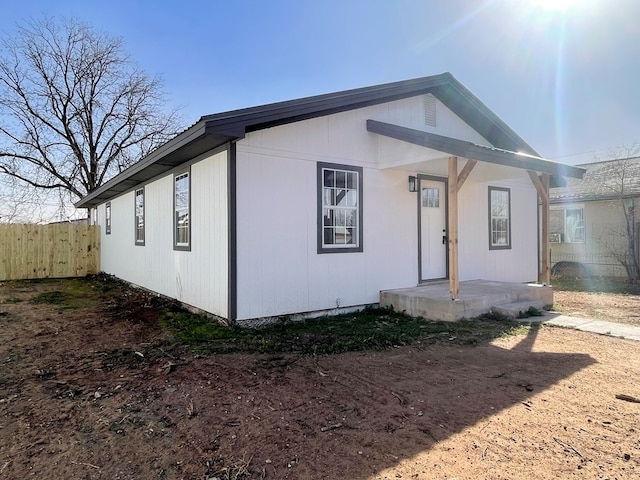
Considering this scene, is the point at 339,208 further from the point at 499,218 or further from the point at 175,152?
the point at 499,218

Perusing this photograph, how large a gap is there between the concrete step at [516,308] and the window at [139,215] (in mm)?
8191

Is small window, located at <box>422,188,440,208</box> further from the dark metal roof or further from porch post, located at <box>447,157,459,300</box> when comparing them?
porch post, located at <box>447,157,459,300</box>

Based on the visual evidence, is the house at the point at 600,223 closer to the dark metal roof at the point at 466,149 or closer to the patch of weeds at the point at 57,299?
the dark metal roof at the point at 466,149

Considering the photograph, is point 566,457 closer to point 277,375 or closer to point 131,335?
point 277,375

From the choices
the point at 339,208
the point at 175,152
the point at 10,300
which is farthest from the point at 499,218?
the point at 10,300

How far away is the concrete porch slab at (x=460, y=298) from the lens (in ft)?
20.2

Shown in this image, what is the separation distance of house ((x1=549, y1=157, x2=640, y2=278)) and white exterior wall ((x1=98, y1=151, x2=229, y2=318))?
11.0 metres

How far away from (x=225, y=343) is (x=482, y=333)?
344 cm

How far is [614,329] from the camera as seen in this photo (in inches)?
226

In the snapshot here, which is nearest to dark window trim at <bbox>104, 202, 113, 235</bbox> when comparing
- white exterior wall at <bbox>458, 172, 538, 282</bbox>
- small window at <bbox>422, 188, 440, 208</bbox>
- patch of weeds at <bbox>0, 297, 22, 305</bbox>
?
patch of weeds at <bbox>0, 297, 22, 305</bbox>

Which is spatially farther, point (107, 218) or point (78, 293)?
point (107, 218)

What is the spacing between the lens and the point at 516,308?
22.1 feet

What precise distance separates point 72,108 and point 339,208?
20.5 metres

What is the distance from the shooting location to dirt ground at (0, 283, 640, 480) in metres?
2.36
